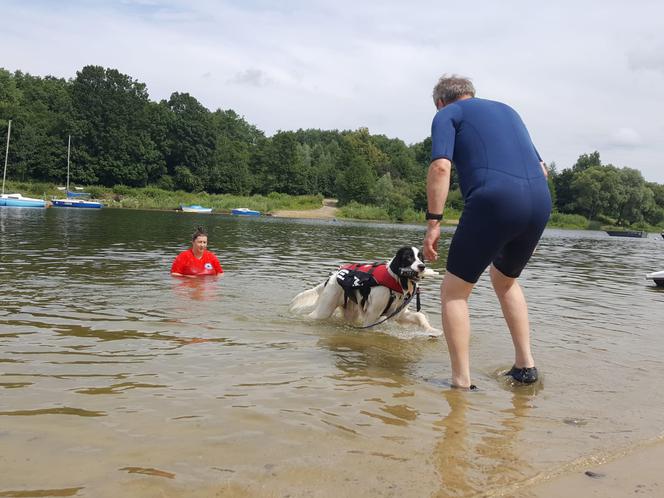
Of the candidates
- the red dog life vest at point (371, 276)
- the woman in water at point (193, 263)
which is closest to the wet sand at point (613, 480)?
the red dog life vest at point (371, 276)

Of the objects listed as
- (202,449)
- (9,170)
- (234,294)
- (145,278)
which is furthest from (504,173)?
(9,170)

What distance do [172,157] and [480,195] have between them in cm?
9313

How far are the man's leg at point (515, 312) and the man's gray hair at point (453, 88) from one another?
135cm

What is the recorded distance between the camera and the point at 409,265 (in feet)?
19.2

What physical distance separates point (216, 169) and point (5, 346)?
290 feet

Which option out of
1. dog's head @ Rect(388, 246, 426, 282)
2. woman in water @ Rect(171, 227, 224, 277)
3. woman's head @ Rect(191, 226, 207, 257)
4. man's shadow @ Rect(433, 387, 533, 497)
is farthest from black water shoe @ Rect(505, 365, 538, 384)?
woman in water @ Rect(171, 227, 224, 277)

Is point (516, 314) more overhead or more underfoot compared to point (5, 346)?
more overhead

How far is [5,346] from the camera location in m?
4.76

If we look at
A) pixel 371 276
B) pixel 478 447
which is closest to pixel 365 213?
pixel 371 276

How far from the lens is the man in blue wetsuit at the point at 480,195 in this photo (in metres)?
3.75

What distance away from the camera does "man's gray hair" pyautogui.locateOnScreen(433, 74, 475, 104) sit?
4.26m

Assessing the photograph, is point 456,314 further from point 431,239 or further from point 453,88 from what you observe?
point 453,88

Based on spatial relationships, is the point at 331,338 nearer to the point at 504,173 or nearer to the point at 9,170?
the point at 504,173

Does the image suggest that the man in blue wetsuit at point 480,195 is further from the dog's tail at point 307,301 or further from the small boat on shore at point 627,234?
the small boat on shore at point 627,234
